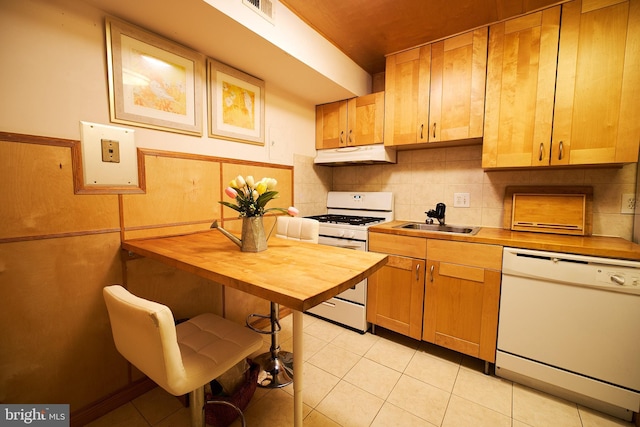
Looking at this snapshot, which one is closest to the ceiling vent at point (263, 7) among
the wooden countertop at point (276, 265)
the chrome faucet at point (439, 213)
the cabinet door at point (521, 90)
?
the wooden countertop at point (276, 265)

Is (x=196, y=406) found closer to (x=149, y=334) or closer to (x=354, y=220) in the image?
(x=149, y=334)

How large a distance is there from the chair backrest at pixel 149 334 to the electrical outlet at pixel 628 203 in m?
2.74

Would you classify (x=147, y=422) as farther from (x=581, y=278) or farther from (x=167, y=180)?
(x=581, y=278)

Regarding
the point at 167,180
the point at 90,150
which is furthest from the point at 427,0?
the point at 90,150

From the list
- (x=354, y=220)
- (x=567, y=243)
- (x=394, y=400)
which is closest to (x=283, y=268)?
(x=394, y=400)

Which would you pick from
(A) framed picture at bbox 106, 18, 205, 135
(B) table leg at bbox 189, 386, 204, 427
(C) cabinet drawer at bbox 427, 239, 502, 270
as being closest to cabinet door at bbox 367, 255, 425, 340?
(C) cabinet drawer at bbox 427, 239, 502, 270

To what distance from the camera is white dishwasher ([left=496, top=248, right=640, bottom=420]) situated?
4.52 ft

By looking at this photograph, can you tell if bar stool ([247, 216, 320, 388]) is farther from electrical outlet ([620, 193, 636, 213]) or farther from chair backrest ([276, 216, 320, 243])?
electrical outlet ([620, 193, 636, 213])

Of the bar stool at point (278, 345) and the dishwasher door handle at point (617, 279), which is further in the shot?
the bar stool at point (278, 345)

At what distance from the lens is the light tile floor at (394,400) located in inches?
55.5

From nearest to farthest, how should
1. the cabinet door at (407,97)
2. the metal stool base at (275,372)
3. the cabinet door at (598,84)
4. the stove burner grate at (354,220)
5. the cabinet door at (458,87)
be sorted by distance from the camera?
the cabinet door at (598,84), the metal stool base at (275,372), the cabinet door at (458,87), the cabinet door at (407,97), the stove burner grate at (354,220)

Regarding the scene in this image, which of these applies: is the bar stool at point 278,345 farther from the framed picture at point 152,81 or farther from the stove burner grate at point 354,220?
the framed picture at point 152,81

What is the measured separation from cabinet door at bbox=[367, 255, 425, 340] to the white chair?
124 cm

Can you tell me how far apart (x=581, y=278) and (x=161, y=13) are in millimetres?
2753
